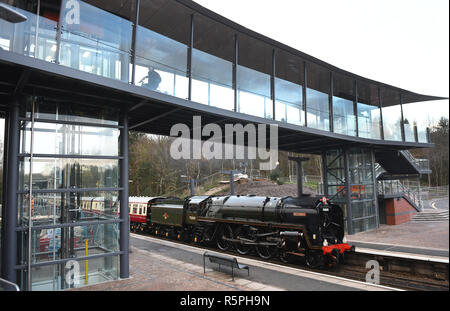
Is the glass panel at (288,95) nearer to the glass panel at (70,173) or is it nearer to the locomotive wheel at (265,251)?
the locomotive wheel at (265,251)

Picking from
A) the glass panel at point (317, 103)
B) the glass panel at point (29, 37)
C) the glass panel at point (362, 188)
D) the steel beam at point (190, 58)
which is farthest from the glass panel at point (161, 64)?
the glass panel at point (362, 188)

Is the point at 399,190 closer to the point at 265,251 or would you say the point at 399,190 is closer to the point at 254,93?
the point at 265,251

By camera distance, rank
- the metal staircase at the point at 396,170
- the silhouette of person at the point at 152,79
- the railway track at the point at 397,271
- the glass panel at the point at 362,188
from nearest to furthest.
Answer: the silhouette of person at the point at 152,79 → the railway track at the point at 397,271 → the glass panel at the point at 362,188 → the metal staircase at the point at 396,170

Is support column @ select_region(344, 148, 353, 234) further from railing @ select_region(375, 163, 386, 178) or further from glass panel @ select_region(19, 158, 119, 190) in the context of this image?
glass panel @ select_region(19, 158, 119, 190)

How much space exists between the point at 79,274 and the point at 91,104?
15.4 feet

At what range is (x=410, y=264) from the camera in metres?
10.5

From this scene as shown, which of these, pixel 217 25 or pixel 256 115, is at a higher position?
pixel 217 25

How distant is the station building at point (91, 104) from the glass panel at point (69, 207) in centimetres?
3

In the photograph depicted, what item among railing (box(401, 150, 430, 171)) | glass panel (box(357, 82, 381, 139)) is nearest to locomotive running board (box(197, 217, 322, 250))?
glass panel (box(357, 82, 381, 139))

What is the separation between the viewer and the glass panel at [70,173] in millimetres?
7758

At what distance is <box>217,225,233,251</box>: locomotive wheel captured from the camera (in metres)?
14.2

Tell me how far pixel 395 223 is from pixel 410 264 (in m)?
11.6
